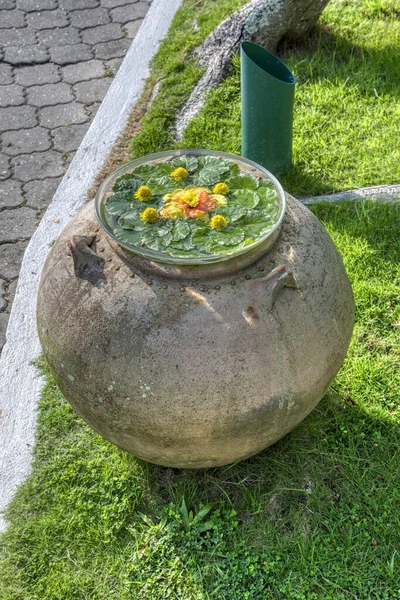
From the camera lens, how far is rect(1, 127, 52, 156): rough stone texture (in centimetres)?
562

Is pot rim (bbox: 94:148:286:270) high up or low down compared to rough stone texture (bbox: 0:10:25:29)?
up

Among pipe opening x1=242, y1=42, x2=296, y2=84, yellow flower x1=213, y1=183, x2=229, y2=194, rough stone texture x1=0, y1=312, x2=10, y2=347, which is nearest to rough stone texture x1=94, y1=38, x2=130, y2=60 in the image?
pipe opening x1=242, y1=42, x2=296, y2=84

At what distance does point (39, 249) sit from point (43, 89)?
7.68 feet

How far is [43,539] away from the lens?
313 centimetres

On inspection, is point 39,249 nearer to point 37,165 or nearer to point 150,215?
point 37,165

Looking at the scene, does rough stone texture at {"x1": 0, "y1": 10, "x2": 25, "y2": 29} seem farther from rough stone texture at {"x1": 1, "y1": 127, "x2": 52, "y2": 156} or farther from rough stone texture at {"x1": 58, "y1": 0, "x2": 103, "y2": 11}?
rough stone texture at {"x1": 1, "y1": 127, "x2": 52, "y2": 156}

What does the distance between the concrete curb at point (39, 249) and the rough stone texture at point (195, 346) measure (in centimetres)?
86

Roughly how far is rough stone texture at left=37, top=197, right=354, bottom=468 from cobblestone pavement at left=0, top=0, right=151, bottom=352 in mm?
1604

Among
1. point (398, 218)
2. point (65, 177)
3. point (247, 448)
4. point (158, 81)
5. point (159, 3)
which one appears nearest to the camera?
point (247, 448)

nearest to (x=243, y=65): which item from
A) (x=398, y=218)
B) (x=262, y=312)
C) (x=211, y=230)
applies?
(x=398, y=218)

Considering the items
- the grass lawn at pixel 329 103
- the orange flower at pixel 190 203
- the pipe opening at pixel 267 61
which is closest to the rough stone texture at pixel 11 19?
the grass lawn at pixel 329 103

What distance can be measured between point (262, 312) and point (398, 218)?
237cm

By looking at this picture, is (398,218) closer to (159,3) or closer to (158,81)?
(158,81)

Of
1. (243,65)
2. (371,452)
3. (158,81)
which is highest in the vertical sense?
(243,65)
